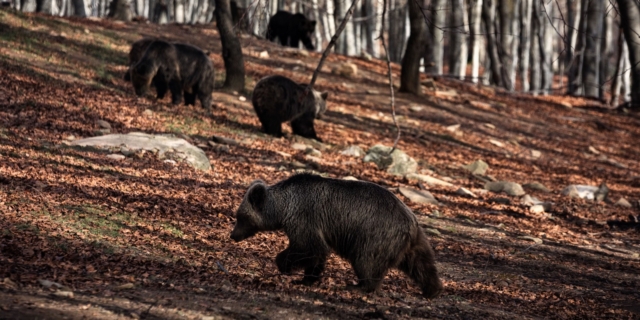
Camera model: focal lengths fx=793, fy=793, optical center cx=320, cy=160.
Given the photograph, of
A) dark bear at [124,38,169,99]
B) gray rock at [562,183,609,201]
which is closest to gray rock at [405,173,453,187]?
gray rock at [562,183,609,201]

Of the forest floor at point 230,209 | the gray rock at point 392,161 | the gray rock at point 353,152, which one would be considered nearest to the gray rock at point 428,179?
the gray rock at point 392,161

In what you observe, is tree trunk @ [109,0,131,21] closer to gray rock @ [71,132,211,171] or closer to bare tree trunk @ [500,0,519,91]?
bare tree trunk @ [500,0,519,91]

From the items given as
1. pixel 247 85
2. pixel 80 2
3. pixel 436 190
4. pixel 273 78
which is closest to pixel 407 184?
pixel 436 190

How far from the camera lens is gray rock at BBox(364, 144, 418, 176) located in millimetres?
15695

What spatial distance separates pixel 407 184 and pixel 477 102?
14349 millimetres

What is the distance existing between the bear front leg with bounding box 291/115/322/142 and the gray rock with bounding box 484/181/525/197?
3840 mm

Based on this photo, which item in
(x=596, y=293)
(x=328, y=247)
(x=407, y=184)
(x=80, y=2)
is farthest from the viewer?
(x=80, y=2)

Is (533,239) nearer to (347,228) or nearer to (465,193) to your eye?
(465,193)

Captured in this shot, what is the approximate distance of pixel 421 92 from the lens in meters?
26.3

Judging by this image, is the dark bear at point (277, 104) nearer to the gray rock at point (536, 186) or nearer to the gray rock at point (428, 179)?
the gray rock at point (428, 179)

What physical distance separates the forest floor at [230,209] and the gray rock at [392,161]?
0.30 metres

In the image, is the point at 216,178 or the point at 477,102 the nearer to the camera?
the point at 216,178

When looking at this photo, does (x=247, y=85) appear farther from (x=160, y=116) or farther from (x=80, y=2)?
(x=80, y=2)

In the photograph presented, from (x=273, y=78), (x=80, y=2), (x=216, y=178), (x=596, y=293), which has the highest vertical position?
(x=80, y=2)
